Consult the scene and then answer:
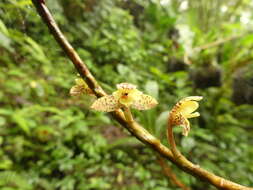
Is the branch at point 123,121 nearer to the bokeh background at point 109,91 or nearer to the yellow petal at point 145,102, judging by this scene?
the yellow petal at point 145,102

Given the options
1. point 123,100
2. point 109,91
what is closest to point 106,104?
point 123,100

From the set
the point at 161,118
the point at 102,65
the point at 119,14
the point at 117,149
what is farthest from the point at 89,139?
the point at 119,14

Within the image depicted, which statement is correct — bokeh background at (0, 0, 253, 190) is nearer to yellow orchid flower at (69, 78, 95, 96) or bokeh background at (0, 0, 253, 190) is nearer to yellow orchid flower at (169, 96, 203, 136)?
yellow orchid flower at (69, 78, 95, 96)

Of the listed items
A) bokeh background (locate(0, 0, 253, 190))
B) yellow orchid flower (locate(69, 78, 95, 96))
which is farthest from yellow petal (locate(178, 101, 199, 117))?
bokeh background (locate(0, 0, 253, 190))

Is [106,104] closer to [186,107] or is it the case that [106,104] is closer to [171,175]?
[186,107]

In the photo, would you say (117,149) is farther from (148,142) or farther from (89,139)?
(148,142)

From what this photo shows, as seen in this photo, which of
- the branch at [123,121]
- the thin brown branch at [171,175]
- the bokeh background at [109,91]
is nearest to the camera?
the branch at [123,121]

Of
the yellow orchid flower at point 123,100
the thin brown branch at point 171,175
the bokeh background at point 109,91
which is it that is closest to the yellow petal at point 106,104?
the yellow orchid flower at point 123,100
